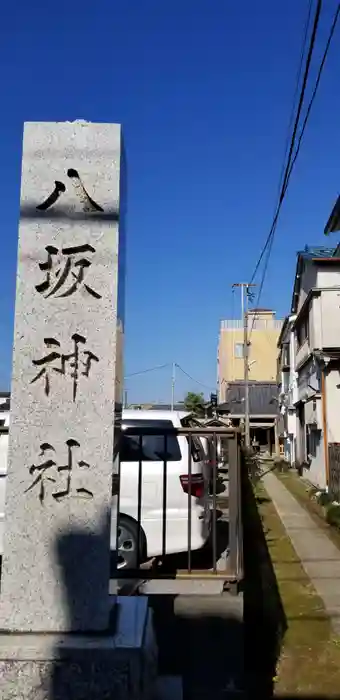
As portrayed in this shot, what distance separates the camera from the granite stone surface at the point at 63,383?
8.39ft

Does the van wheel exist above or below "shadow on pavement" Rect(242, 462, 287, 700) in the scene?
above

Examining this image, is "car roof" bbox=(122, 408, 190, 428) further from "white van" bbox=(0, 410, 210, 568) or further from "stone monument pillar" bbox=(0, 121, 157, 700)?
"stone monument pillar" bbox=(0, 121, 157, 700)

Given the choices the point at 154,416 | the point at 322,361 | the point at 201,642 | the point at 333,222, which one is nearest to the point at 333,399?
the point at 322,361

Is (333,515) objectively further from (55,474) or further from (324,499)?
(55,474)

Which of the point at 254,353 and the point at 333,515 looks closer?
the point at 333,515

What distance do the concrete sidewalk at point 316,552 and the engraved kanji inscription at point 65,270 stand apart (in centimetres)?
391

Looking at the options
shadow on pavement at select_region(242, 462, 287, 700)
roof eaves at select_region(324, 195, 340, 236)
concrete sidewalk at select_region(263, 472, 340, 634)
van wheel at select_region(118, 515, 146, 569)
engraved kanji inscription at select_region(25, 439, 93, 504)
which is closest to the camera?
engraved kanji inscription at select_region(25, 439, 93, 504)

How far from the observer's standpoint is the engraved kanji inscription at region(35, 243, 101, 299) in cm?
278

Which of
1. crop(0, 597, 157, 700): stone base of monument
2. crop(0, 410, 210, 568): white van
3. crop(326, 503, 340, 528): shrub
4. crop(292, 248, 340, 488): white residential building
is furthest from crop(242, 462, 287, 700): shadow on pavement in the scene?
crop(292, 248, 340, 488): white residential building

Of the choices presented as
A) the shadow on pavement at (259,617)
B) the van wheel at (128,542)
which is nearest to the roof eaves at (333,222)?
the shadow on pavement at (259,617)

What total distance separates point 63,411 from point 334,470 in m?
11.6

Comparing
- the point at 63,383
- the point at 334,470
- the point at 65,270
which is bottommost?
the point at 334,470

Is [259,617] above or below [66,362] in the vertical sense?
below

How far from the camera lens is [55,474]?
104 inches
